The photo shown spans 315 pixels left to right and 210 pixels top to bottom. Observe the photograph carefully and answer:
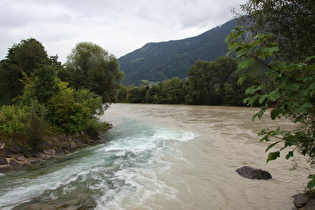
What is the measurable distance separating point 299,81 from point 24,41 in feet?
78.2

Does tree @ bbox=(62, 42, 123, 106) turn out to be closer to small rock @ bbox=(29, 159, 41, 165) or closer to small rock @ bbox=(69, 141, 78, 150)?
small rock @ bbox=(69, 141, 78, 150)

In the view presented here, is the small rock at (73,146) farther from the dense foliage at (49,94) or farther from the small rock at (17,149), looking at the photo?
the small rock at (17,149)

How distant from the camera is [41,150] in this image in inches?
400

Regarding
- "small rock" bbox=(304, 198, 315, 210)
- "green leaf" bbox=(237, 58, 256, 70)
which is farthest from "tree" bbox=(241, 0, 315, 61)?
"green leaf" bbox=(237, 58, 256, 70)

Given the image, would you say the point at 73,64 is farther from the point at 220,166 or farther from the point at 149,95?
the point at 149,95

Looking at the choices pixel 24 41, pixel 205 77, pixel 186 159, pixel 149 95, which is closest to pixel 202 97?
pixel 205 77

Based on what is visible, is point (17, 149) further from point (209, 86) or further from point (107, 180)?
point (209, 86)

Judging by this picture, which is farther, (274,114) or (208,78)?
(208,78)

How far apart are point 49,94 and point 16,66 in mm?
7820

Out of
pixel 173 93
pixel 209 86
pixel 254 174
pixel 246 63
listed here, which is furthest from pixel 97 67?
pixel 173 93

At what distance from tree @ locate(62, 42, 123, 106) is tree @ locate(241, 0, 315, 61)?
18.1 meters

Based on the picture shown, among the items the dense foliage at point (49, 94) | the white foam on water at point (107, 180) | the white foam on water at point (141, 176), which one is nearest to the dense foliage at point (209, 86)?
the dense foliage at point (49, 94)

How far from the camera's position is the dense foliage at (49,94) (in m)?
10.0

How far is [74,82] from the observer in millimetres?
19031
